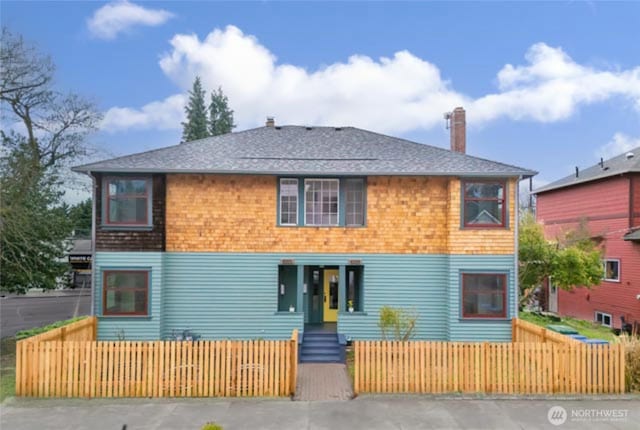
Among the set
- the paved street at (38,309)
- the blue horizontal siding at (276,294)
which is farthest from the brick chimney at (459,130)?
the paved street at (38,309)

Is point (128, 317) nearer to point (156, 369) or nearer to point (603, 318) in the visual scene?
point (156, 369)

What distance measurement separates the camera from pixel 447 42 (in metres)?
20.6

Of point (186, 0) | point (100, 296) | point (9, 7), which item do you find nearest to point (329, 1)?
point (186, 0)

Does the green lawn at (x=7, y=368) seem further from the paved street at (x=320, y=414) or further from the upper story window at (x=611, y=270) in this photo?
the upper story window at (x=611, y=270)

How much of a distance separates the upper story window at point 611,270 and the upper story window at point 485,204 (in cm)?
1095

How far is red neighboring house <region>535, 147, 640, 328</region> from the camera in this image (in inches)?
813

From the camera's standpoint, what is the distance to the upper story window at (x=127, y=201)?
14.3 meters

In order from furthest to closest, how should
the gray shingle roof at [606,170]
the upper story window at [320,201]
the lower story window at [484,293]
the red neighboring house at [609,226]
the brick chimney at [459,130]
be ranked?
the gray shingle roof at [606,170], the red neighboring house at [609,226], the brick chimney at [459,130], the upper story window at [320,201], the lower story window at [484,293]

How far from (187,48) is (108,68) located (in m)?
3.60

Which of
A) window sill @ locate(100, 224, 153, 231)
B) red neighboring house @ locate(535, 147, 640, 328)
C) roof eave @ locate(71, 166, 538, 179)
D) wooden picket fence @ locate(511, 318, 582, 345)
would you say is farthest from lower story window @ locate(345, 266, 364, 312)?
red neighboring house @ locate(535, 147, 640, 328)

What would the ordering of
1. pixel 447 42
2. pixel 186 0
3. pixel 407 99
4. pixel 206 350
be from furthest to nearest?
pixel 407 99, pixel 447 42, pixel 186 0, pixel 206 350

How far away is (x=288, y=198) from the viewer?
1488cm

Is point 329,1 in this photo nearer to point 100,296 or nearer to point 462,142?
point 462,142

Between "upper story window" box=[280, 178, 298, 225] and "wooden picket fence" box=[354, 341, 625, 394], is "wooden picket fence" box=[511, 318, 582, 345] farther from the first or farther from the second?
"upper story window" box=[280, 178, 298, 225]
